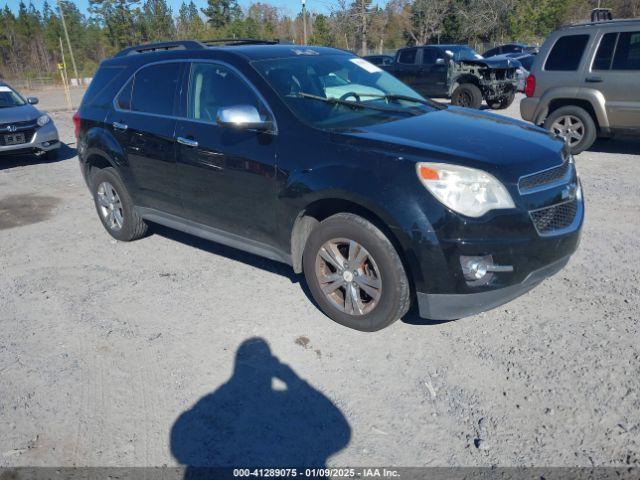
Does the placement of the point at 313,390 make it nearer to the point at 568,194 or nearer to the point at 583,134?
the point at 568,194

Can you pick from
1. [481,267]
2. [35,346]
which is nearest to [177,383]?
[35,346]

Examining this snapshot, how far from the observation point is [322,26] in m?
51.4

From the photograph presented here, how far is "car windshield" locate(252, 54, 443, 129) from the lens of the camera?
3770 millimetres

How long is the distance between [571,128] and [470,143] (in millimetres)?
6002

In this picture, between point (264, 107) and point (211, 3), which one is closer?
→ point (264, 107)

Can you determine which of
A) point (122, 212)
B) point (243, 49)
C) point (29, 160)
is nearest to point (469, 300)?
point (243, 49)

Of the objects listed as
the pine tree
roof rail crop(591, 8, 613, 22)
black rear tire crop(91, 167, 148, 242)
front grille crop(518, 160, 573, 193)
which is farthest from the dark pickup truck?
the pine tree

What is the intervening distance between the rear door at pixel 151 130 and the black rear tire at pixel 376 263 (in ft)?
5.34

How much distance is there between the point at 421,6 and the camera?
53.5m

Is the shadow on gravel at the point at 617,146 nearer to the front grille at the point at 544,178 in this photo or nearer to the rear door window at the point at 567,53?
the rear door window at the point at 567,53

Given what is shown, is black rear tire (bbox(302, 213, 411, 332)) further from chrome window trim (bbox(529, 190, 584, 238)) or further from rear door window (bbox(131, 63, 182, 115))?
rear door window (bbox(131, 63, 182, 115))

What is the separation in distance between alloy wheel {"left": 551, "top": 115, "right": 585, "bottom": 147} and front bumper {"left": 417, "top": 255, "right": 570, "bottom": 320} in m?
5.97

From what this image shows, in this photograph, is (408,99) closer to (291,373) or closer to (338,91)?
(338,91)

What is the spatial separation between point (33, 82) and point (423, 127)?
4859cm
